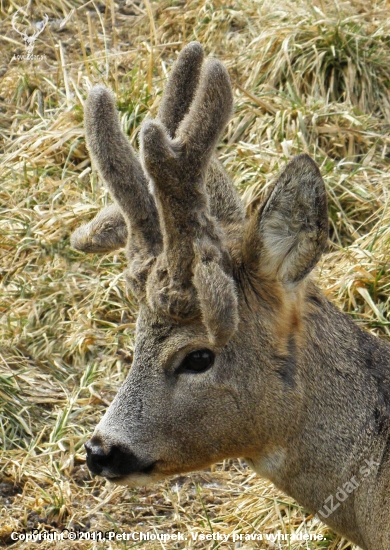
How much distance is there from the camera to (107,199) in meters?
8.23

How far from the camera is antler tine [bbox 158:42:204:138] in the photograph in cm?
473

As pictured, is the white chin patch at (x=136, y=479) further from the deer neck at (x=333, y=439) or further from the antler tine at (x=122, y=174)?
the antler tine at (x=122, y=174)

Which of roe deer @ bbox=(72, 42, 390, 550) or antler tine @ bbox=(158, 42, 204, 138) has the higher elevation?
antler tine @ bbox=(158, 42, 204, 138)

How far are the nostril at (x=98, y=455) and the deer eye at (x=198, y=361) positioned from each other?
44 centimetres

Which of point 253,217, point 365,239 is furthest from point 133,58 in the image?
point 253,217

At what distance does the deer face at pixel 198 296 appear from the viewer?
13.4 feet

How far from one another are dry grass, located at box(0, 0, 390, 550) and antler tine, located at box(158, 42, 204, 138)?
7.98 ft
